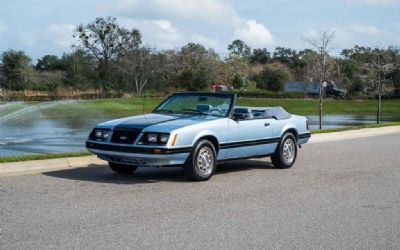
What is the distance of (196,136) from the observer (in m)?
9.49

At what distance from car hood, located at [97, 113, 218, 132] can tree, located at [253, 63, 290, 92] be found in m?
69.2

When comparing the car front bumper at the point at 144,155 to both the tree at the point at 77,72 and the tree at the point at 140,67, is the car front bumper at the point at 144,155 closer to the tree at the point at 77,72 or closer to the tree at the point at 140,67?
the tree at the point at 140,67

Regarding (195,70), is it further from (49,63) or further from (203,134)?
(203,134)

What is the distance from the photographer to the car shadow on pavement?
9812 millimetres

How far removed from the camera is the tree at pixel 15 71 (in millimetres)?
56875

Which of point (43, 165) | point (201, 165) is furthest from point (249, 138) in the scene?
point (43, 165)

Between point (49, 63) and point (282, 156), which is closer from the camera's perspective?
point (282, 156)

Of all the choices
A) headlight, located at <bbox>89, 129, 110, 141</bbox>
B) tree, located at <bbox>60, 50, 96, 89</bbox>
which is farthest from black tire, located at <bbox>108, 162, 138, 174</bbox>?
tree, located at <bbox>60, 50, 96, 89</bbox>

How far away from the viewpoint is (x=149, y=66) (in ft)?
205

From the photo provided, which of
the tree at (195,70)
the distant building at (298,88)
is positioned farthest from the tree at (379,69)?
the distant building at (298,88)

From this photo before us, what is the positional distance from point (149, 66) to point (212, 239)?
188ft

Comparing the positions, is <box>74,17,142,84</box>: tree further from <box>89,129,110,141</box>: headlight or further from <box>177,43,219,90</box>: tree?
<box>89,129,110,141</box>: headlight

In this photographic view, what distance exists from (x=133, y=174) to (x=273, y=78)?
2753 inches

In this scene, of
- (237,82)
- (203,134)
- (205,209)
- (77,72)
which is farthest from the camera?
(237,82)
